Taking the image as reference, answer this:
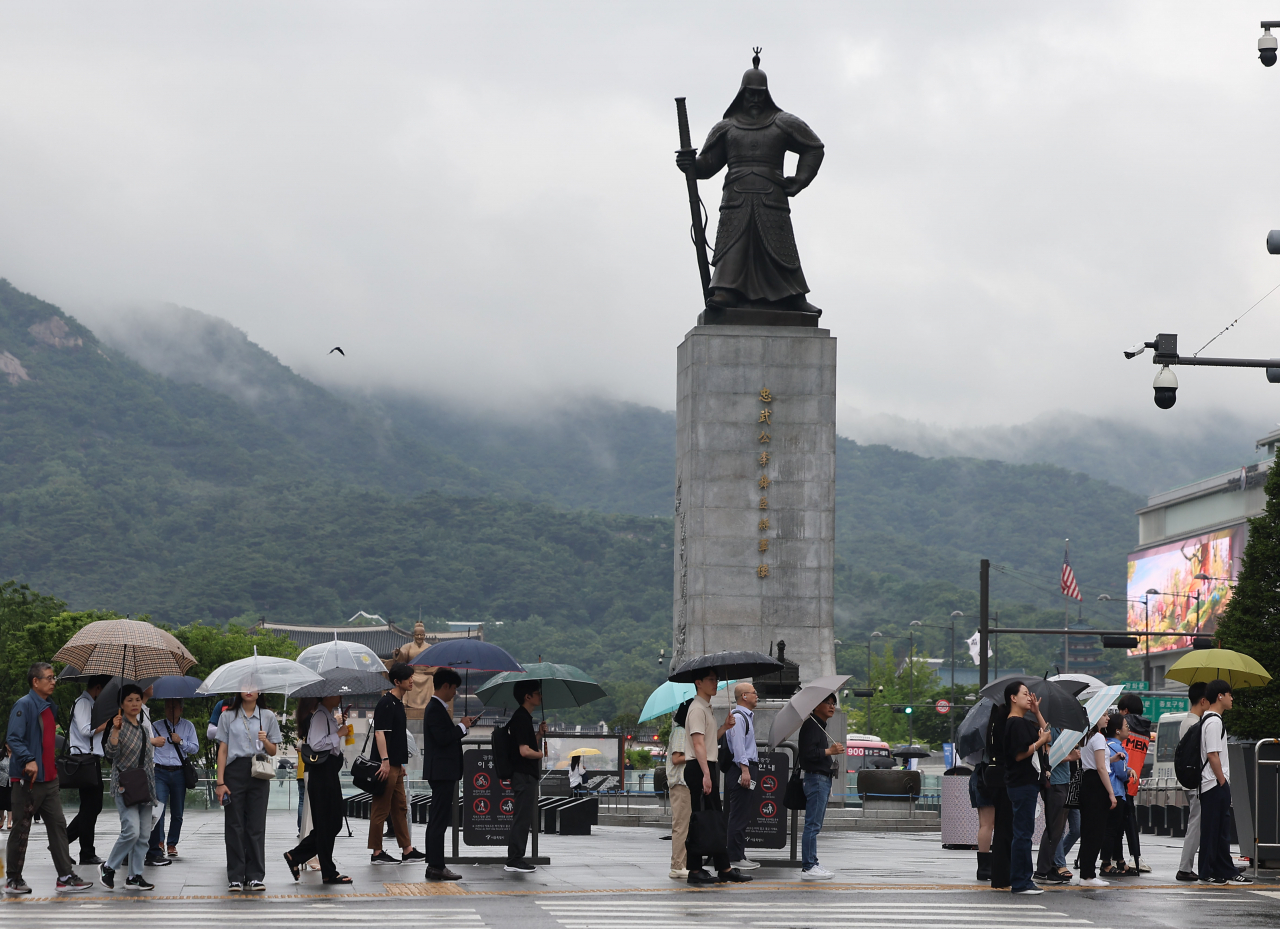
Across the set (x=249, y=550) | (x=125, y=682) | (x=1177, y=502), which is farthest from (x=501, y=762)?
(x=249, y=550)

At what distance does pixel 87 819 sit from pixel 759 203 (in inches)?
724

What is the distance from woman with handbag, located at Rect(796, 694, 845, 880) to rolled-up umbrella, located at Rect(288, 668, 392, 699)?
14.5 ft

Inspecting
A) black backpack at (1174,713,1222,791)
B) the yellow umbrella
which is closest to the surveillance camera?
the yellow umbrella

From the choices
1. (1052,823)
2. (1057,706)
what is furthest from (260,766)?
(1052,823)

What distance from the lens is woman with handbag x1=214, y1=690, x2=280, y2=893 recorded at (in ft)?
50.2

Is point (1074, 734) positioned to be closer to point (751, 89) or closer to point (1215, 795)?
point (1215, 795)

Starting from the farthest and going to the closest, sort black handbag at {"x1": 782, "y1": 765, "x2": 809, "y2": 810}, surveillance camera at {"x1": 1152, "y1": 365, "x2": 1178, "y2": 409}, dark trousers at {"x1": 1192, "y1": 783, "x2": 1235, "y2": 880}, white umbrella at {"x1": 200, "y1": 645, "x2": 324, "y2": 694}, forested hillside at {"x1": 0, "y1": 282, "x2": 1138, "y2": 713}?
forested hillside at {"x1": 0, "y1": 282, "x2": 1138, "y2": 713}, surveillance camera at {"x1": 1152, "y1": 365, "x2": 1178, "y2": 409}, black handbag at {"x1": 782, "y1": 765, "x2": 809, "y2": 810}, dark trousers at {"x1": 1192, "y1": 783, "x2": 1235, "y2": 880}, white umbrella at {"x1": 200, "y1": 645, "x2": 324, "y2": 694}

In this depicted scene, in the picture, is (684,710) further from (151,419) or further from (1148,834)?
(151,419)

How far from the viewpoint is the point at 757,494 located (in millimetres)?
30438

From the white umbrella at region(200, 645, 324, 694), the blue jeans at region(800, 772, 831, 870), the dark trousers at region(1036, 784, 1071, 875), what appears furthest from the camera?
the blue jeans at region(800, 772, 831, 870)

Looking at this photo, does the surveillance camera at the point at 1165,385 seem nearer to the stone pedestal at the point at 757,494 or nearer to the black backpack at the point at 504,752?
the stone pedestal at the point at 757,494

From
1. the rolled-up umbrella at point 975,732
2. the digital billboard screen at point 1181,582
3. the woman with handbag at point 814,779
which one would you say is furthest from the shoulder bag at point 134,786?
the digital billboard screen at point 1181,582

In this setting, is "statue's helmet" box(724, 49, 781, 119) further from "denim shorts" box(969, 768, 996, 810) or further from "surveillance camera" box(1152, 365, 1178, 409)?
"denim shorts" box(969, 768, 996, 810)

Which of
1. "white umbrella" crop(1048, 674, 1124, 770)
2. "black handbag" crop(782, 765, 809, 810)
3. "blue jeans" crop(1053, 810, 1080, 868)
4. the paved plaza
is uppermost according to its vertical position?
"white umbrella" crop(1048, 674, 1124, 770)
